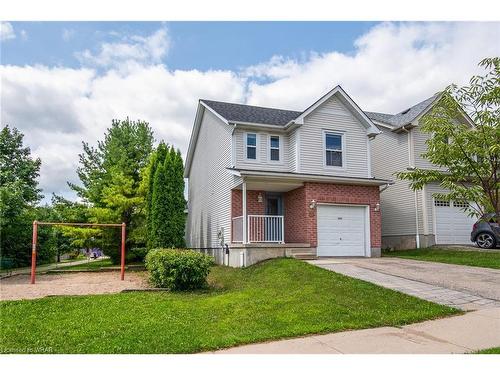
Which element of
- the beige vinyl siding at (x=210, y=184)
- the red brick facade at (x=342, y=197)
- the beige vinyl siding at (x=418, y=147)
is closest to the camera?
the red brick facade at (x=342, y=197)

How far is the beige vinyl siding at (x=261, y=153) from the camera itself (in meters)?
16.6

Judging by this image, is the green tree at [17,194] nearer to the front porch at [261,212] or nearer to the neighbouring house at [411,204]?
the front porch at [261,212]

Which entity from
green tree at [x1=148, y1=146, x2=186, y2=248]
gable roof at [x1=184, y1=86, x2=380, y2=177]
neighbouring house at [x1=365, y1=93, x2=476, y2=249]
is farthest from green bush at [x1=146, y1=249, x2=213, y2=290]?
neighbouring house at [x1=365, y1=93, x2=476, y2=249]

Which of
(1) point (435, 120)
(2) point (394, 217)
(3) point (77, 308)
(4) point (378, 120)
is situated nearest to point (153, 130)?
(4) point (378, 120)

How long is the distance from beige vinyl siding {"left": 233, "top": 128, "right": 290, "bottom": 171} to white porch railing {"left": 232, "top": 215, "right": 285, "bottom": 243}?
2.21 meters

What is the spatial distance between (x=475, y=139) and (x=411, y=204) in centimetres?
1369

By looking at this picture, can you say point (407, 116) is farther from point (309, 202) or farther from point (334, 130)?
point (309, 202)

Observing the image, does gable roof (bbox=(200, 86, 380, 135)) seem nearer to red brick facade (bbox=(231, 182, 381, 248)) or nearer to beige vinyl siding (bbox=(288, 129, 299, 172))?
beige vinyl siding (bbox=(288, 129, 299, 172))

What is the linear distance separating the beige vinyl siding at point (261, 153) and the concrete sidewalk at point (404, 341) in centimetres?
1077

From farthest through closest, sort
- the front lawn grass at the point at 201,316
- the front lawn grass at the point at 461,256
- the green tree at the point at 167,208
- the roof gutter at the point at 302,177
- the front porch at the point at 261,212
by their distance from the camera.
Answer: the green tree at the point at 167,208
the front porch at the point at 261,212
the roof gutter at the point at 302,177
the front lawn grass at the point at 461,256
the front lawn grass at the point at 201,316

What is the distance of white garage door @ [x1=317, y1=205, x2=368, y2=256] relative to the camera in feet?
51.9

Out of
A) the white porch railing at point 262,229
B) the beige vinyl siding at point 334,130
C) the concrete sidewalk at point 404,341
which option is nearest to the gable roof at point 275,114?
the beige vinyl siding at point 334,130
